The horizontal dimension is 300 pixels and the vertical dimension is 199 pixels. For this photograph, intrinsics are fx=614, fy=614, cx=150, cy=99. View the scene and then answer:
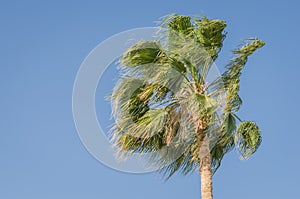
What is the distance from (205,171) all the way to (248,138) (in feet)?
2.98

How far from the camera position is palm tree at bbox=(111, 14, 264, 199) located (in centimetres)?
1007

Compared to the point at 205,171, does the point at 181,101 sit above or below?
above

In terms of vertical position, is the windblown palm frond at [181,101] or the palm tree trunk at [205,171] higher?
the windblown palm frond at [181,101]

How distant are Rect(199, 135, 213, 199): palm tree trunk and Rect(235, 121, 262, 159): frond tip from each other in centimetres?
52

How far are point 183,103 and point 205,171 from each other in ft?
3.93

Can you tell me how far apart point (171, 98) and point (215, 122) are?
923mm

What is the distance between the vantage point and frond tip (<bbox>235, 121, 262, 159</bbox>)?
1005cm

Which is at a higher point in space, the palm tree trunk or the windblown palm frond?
the windblown palm frond

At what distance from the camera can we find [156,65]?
1052 centimetres

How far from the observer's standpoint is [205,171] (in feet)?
32.5

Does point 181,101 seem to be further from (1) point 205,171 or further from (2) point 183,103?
(1) point 205,171

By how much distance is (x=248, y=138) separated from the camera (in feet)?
33.1

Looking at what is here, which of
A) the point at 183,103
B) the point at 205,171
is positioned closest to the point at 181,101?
the point at 183,103

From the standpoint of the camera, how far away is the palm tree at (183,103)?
10.1m
